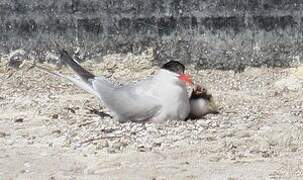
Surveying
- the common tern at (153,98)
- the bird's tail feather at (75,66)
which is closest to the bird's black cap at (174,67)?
the common tern at (153,98)

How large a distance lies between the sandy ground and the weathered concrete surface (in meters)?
0.16

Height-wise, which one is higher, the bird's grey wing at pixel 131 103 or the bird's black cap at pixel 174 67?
the bird's black cap at pixel 174 67

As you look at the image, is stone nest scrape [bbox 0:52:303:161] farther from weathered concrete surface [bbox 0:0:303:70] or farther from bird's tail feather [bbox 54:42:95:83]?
bird's tail feather [bbox 54:42:95:83]

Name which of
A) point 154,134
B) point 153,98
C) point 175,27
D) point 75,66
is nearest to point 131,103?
point 153,98

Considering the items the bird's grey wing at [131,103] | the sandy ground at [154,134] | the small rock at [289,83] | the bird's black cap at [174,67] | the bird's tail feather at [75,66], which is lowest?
the sandy ground at [154,134]

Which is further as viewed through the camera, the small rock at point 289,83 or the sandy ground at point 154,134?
the small rock at point 289,83

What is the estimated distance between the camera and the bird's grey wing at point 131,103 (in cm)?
579

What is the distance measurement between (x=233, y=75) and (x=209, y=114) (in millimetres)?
1051

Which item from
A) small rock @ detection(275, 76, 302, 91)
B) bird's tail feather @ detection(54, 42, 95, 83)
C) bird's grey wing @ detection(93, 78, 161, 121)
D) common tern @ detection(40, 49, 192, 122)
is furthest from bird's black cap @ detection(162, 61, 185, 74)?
small rock @ detection(275, 76, 302, 91)

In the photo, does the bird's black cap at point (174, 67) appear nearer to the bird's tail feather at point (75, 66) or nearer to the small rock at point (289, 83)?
the bird's tail feather at point (75, 66)

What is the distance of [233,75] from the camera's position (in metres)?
7.03

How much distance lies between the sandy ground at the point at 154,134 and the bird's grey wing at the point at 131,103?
8 centimetres

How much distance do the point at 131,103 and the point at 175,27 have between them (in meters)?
1.39

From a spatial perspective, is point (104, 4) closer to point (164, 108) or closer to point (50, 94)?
point (50, 94)
